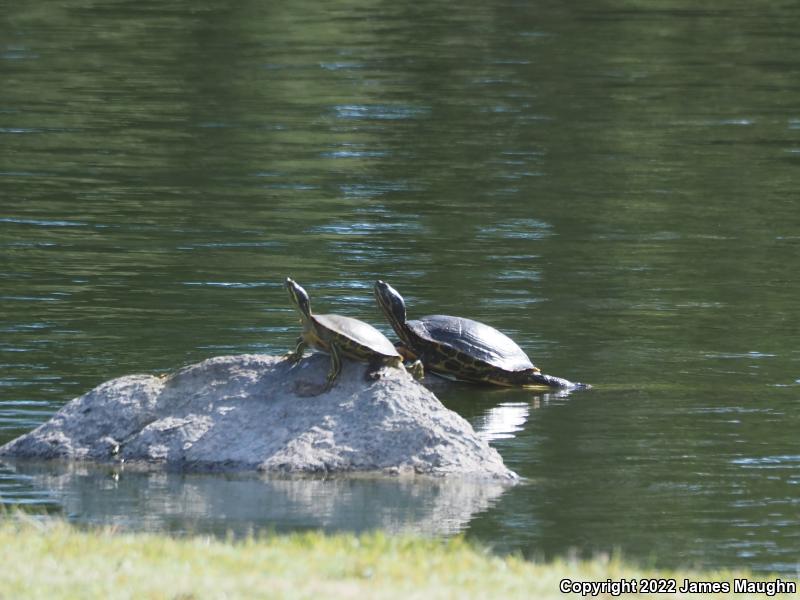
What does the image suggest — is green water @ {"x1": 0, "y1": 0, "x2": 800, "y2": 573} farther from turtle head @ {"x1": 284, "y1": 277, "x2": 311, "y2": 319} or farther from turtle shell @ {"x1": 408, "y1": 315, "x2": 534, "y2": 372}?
turtle head @ {"x1": 284, "y1": 277, "x2": 311, "y2": 319}

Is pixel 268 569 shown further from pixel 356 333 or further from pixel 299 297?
pixel 299 297

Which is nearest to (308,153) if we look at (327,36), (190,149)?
(190,149)

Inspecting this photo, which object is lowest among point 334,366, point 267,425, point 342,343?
point 267,425

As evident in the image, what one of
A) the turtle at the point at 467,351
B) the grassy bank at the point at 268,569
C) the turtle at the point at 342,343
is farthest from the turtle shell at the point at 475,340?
the grassy bank at the point at 268,569

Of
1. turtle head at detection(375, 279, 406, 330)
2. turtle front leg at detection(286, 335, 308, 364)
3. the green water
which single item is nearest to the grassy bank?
the green water

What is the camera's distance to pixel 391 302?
43.5 feet

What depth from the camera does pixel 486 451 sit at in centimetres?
1065

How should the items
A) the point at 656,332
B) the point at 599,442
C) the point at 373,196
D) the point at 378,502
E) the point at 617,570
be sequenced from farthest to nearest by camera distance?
the point at 373,196
the point at 656,332
the point at 599,442
the point at 378,502
the point at 617,570

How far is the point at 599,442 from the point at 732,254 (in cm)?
767

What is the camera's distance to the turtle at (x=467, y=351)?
13.5 meters

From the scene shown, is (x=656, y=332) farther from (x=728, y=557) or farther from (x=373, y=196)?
(x=373, y=196)

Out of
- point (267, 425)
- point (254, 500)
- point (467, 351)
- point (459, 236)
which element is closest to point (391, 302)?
point (467, 351)

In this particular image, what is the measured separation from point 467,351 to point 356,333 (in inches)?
105

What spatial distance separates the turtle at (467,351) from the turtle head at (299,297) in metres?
1.95
